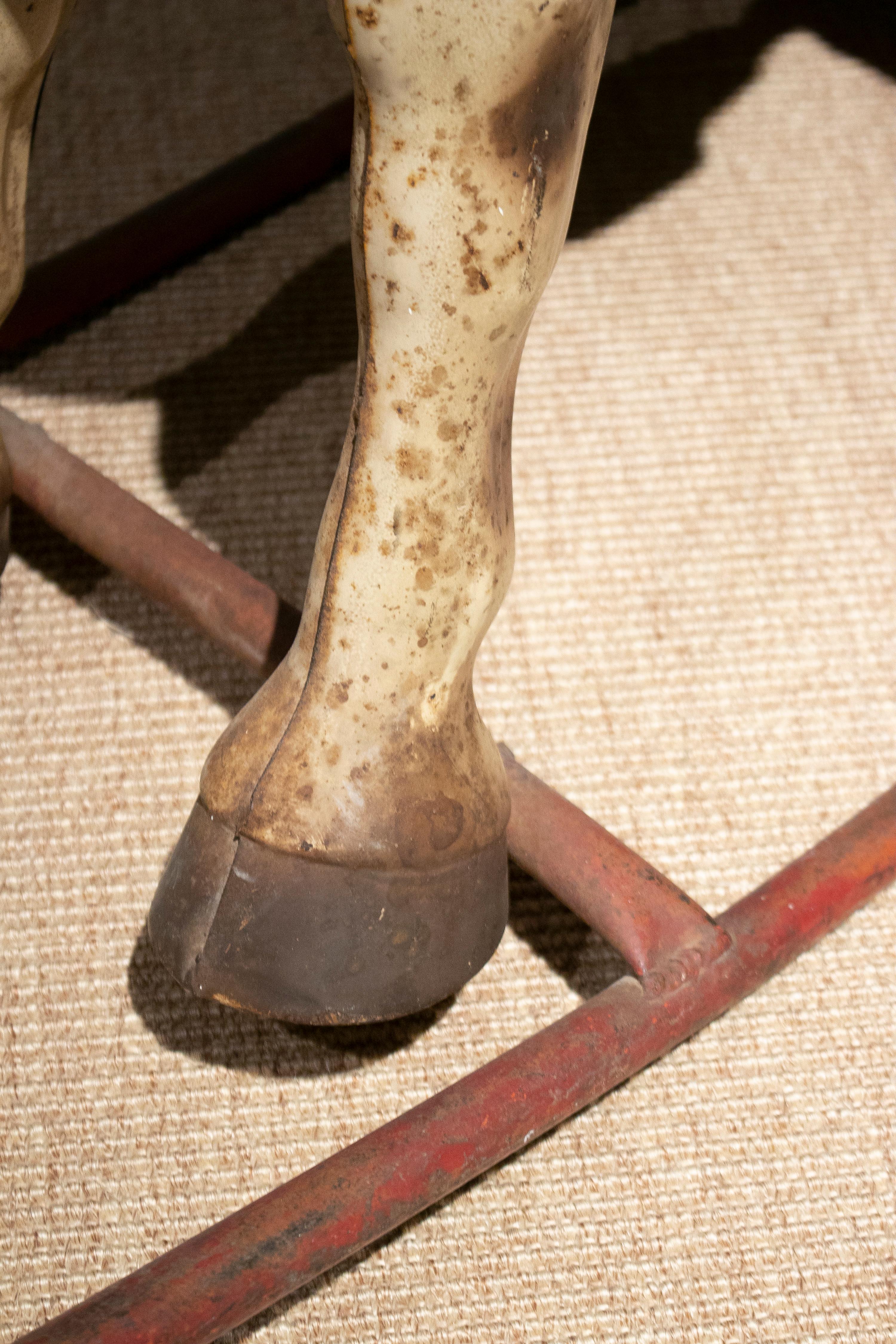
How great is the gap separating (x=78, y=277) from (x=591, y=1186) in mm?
751

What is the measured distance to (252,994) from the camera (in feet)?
1.78

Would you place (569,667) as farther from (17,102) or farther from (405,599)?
(17,102)

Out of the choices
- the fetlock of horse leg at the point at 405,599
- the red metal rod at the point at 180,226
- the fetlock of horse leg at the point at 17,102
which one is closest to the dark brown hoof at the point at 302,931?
the fetlock of horse leg at the point at 405,599

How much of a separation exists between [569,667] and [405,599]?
1.16 feet

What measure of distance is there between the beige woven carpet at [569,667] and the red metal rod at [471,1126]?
2.8 inches

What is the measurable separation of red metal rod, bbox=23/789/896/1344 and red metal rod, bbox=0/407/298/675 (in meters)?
0.20

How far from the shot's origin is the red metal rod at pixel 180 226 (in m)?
1.00

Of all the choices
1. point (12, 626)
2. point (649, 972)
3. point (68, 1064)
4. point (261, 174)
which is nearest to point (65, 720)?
point (12, 626)

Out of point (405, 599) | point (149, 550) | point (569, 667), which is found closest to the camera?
point (405, 599)

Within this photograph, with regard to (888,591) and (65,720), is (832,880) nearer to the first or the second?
(888,591)

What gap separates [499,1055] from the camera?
60 cm

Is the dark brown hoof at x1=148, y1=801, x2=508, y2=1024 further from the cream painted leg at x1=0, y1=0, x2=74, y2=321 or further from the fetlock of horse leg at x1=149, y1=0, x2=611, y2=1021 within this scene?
the cream painted leg at x1=0, y1=0, x2=74, y2=321

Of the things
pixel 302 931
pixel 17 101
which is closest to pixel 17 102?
pixel 17 101

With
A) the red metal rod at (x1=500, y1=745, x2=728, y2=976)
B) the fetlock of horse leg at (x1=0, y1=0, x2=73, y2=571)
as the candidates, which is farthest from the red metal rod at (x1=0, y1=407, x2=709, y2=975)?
the fetlock of horse leg at (x1=0, y1=0, x2=73, y2=571)
